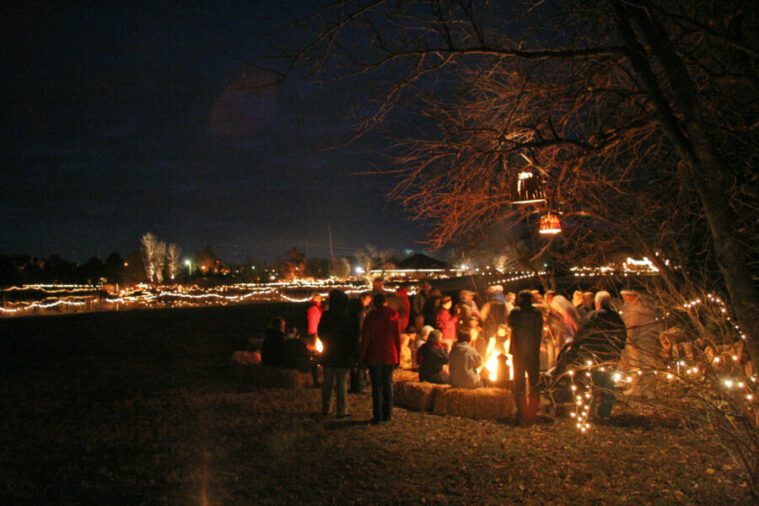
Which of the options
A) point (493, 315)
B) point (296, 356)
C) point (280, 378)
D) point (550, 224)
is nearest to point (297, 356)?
point (296, 356)

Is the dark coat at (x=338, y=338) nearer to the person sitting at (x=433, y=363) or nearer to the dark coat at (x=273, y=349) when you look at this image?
the person sitting at (x=433, y=363)

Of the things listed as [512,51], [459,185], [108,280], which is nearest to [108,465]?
[459,185]

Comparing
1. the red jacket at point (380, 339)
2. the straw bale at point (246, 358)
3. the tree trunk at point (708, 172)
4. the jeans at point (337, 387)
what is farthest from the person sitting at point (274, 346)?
the tree trunk at point (708, 172)

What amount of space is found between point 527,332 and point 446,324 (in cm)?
352

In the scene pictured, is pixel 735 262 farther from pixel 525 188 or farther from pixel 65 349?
pixel 65 349

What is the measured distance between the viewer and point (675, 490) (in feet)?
14.8

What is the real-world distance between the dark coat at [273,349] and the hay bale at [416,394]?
2.66m

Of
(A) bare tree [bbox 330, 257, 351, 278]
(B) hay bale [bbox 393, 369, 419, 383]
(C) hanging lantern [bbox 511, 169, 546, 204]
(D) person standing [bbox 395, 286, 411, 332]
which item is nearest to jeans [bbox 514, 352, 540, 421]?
(B) hay bale [bbox 393, 369, 419, 383]

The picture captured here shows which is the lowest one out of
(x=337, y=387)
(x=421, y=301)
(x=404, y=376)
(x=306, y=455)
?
(x=306, y=455)

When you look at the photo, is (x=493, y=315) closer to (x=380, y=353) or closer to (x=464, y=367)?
(x=464, y=367)

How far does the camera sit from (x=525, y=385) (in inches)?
268

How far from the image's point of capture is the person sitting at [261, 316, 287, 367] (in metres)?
9.69

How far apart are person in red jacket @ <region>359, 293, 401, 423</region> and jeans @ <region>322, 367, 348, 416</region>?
386 mm

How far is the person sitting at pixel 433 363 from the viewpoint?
7840 mm
